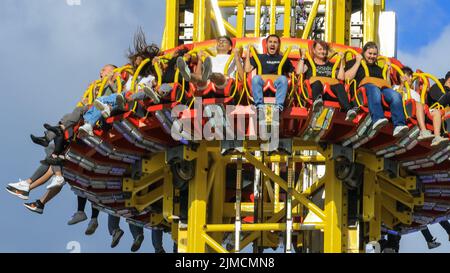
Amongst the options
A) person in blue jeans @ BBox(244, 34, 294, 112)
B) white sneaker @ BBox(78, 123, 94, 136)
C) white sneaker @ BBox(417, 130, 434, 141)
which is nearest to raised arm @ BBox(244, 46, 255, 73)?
person in blue jeans @ BBox(244, 34, 294, 112)

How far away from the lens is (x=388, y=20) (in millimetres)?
59500

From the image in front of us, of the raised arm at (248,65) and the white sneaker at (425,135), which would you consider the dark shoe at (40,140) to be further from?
the white sneaker at (425,135)

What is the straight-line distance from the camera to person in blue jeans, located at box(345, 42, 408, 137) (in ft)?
172

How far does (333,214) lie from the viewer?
180 feet

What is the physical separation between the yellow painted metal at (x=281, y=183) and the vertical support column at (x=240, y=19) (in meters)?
4.05

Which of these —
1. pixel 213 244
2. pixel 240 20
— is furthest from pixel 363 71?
pixel 240 20

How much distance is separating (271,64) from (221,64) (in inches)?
46.5

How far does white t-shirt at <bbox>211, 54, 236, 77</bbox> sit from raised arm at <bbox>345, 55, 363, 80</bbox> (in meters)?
2.61

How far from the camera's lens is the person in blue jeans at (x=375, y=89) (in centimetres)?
5234

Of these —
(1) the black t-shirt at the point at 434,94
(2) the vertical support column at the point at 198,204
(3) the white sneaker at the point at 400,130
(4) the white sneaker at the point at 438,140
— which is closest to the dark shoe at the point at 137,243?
(2) the vertical support column at the point at 198,204
